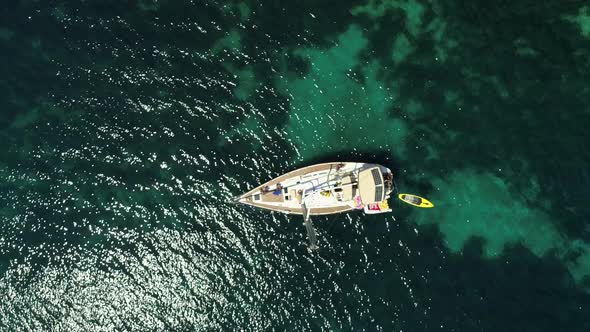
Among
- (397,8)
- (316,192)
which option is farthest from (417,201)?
(397,8)

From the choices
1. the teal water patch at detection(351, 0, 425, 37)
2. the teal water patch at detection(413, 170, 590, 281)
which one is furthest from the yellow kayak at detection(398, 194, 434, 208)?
the teal water patch at detection(351, 0, 425, 37)

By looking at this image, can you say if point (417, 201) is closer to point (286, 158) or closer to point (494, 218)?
point (494, 218)

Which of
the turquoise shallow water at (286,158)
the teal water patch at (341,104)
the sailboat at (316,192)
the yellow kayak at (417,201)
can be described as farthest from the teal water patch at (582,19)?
the sailboat at (316,192)

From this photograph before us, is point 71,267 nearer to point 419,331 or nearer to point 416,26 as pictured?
point 419,331

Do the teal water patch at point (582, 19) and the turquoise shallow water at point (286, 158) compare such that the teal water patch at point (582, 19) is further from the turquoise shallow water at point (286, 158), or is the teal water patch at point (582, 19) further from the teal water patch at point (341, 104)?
the teal water patch at point (341, 104)

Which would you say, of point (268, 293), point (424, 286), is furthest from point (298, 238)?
point (424, 286)

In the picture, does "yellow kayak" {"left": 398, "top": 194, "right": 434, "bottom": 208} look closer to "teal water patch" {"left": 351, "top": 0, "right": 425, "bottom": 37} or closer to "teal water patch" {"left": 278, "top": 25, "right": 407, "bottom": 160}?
"teal water patch" {"left": 278, "top": 25, "right": 407, "bottom": 160}
